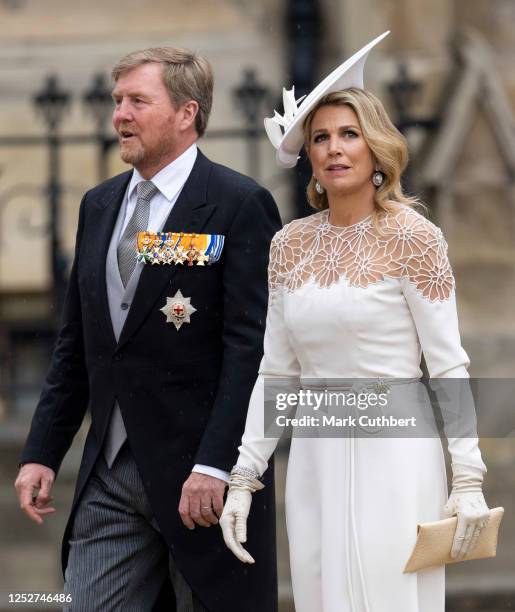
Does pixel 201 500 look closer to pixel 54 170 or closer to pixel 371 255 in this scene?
pixel 371 255

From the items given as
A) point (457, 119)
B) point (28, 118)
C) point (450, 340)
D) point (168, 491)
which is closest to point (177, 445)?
point (168, 491)

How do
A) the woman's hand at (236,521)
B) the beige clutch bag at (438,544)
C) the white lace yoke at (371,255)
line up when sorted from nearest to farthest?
the beige clutch bag at (438,544) → the white lace yoke at (371,255) → the woman's hand at (236,521)

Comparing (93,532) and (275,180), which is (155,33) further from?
(93,532)

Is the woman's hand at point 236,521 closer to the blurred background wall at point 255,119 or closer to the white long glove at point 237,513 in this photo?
the white long glove at point 237,513

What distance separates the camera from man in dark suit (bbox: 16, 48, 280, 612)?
4.44 meters

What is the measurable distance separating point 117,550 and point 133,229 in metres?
0.81

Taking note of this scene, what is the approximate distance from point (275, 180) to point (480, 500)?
20.6ft

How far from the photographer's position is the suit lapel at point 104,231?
14.9ft

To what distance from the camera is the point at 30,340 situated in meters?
10.1

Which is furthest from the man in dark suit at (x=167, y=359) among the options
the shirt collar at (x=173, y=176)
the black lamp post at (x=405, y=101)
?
the black lamp post at (x=405, y=101)

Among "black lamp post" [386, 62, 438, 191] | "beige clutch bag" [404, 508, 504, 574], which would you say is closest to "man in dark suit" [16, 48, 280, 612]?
"beige clutch bag" [404, 508, 504, 574]

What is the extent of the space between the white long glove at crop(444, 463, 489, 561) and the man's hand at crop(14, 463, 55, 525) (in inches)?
49.4

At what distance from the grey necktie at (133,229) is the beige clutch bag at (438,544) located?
115 cm

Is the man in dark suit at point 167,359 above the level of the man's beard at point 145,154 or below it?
below
